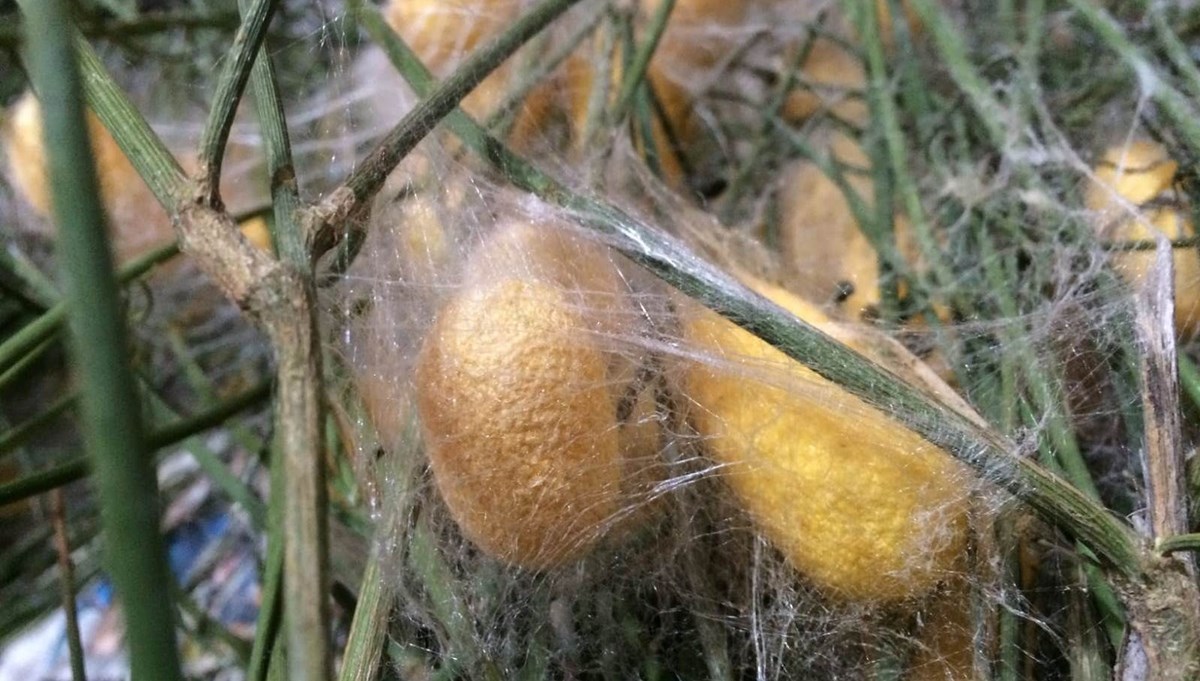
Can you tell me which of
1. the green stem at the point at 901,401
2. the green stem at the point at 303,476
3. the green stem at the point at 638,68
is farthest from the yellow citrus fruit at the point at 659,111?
the green stem at the point at 303,476

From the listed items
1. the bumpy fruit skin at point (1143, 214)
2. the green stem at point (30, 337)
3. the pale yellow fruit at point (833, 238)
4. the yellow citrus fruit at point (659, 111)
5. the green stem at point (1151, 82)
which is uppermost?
the green stem at point (30, 337)

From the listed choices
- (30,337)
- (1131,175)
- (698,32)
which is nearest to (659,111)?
(698,32)

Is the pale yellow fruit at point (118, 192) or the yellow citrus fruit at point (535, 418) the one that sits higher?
the pale yellow fruit at point (118, 192)

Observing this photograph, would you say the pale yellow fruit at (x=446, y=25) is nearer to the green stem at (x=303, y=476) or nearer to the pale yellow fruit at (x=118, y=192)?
the pale yellow fruit at (x=118, y=192)

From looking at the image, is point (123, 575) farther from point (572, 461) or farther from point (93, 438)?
point (572, 461)

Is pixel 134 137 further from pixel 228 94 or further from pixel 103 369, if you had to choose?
pixel 103 369

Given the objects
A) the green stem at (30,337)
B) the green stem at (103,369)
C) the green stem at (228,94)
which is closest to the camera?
the green stem at (103,369)

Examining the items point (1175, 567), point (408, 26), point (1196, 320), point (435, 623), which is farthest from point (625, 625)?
point (408, 26)
